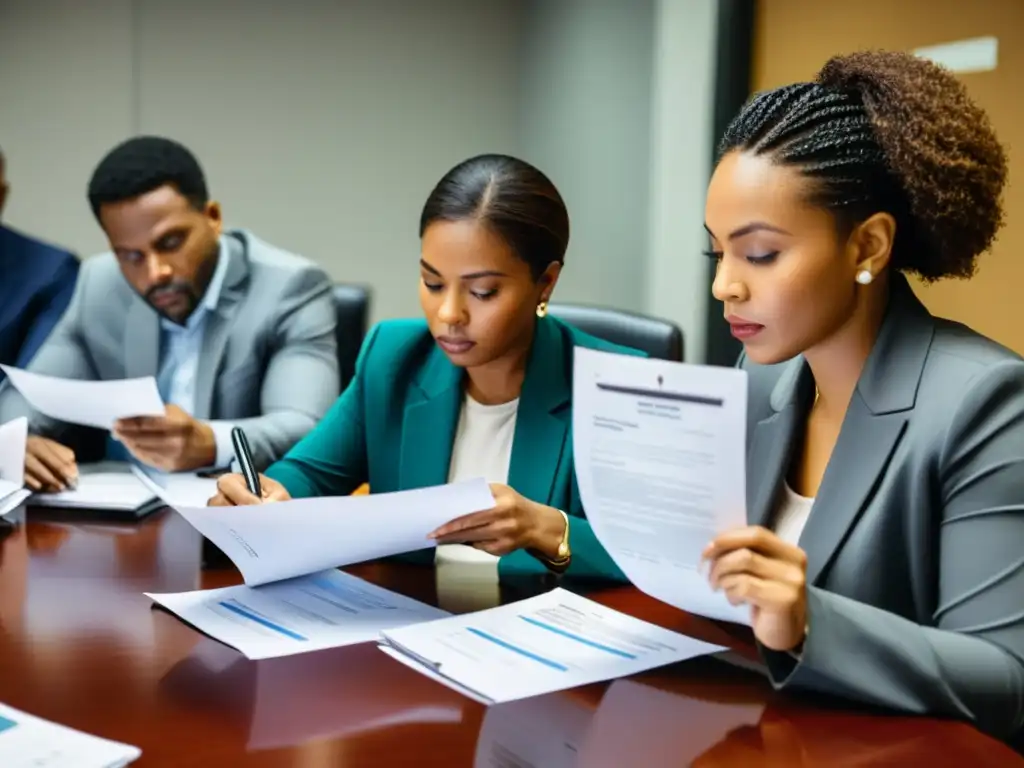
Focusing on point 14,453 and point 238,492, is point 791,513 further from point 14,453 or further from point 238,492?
point 14,453

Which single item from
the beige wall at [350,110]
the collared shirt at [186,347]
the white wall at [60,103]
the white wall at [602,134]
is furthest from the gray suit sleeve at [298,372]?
the white wall at [60,103]

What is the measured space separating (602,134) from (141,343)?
1.85 m

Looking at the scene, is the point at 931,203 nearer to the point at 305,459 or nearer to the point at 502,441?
the point at 502,441

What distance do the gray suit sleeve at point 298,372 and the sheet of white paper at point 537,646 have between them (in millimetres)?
910

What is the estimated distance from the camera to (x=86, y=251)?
400 centimetres

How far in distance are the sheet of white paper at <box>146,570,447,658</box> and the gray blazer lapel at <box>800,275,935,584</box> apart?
0.42 meters

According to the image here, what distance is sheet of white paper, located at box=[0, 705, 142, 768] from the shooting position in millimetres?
821

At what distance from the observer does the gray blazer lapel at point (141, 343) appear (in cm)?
229

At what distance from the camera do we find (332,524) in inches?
45.2

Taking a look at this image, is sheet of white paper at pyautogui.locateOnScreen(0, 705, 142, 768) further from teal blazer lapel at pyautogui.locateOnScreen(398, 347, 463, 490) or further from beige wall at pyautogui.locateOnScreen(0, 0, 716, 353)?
beige wall at pyautogui.locateOnScreen(0, 0, 716, 353)

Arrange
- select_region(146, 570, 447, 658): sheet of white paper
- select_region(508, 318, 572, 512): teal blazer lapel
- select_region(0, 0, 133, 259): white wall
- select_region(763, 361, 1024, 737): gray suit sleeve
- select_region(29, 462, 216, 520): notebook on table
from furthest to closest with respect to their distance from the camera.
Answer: select_region(0, 0, 133, 259): white wall, select_region(29, 462, 216, 520): notebook on table, select_region(508, 318, 572, 512): teal blazer lapel, select_region(146, 570, 447, 658): sheet of white paper, select_region(763, 361, 1024, 737): gray suit sleeve

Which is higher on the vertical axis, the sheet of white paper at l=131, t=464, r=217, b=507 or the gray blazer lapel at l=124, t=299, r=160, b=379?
the gray blazer lapel at l=124, t=299, r=160, b=379

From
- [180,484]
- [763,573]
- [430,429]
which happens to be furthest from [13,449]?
[763,573]

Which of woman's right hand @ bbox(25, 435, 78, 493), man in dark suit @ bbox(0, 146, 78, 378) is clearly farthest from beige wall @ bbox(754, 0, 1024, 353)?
man in dark suit @ bbox(0, 146, 78, 378)
